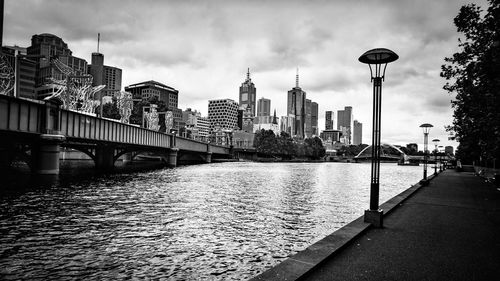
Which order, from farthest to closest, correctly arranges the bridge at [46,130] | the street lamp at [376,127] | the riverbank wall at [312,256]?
1. the bridge at [46,130]
2. the street lamp at [376,127]
3. the riverbank wall at [312,256]

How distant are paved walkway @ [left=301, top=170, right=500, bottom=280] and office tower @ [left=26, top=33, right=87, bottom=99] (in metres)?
46.1

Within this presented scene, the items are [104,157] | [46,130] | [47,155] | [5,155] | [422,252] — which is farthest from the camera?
[104,157]

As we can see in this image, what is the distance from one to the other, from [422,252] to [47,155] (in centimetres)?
4318

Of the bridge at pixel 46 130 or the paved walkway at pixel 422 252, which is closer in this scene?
the paved walkway at pixel 422 252

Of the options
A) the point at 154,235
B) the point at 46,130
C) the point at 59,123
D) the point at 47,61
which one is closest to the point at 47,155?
the point at 46,130

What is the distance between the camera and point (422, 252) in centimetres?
893

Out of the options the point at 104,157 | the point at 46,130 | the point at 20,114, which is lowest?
the point at 104,157

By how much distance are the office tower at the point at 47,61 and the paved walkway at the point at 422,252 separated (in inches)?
1816

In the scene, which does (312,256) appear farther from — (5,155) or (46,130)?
(5,155)

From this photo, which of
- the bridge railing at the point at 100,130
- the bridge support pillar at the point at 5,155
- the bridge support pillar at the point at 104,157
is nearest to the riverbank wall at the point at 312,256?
the bridge railing at the point at 100,130

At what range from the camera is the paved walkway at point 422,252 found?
7.21 m

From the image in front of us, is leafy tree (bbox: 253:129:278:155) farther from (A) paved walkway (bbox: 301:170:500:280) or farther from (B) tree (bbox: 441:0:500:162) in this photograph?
(A) paved walkway (bbox: 301:170:500:280)

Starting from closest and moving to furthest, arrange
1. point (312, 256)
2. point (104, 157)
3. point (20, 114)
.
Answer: point (312, 256) < point (20, 114) < point (104, 157)

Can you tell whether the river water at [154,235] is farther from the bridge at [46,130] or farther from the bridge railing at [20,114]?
the bridge at [46,130]
